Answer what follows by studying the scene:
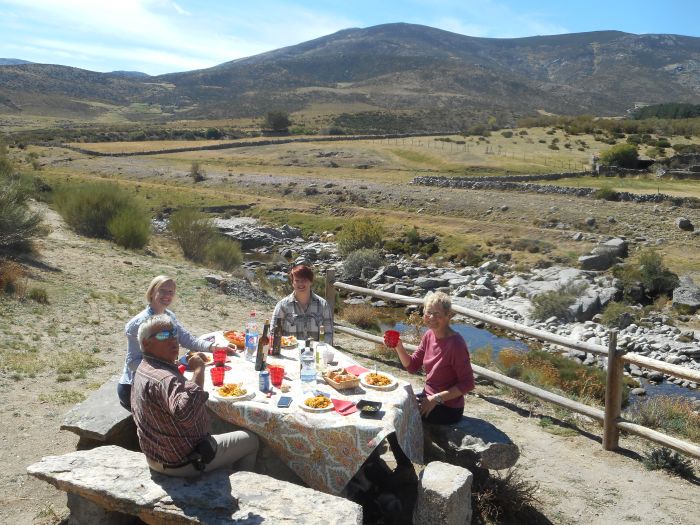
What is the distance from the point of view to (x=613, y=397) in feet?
23.4

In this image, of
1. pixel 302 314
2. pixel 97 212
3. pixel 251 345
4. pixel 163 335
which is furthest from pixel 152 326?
pixel 97 212

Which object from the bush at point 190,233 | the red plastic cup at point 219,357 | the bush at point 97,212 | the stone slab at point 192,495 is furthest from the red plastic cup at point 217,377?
the bush at point 190,233

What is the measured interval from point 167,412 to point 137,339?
150 cm

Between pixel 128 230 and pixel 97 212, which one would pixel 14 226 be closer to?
pixel 128 230

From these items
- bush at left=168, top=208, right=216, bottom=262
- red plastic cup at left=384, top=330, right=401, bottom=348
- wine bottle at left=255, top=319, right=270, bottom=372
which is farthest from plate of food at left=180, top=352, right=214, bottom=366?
bush at left=168, top=208, right=216, bottom=262

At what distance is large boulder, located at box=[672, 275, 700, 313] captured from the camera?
2081 cm

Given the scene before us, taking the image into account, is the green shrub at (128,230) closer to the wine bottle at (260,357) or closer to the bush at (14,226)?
the bush at (14,226)

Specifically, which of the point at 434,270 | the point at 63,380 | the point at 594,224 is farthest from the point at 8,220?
the point at 594,224

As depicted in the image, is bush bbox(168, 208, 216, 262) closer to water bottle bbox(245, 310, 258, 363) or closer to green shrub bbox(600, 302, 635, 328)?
green shrub bbox(600, 302, 635, 328)

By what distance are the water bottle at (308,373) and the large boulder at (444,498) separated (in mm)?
1213

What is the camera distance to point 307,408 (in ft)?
16.8

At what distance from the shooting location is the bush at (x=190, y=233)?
85.1 ft

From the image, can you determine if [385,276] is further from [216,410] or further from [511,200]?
[216,410]

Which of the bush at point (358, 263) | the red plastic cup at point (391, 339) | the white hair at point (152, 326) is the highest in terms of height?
the white hair at point (152, 326)
